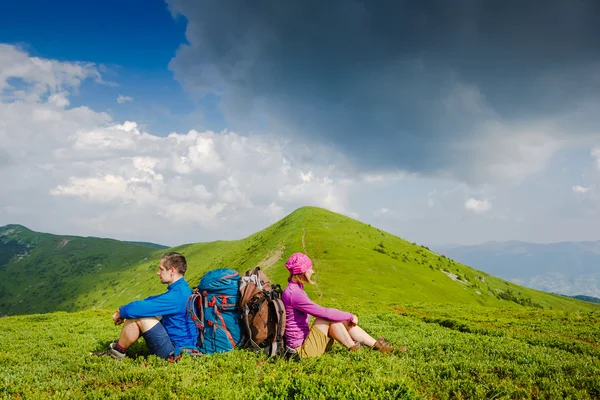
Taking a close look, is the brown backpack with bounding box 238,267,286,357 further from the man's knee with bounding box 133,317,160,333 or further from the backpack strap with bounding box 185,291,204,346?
the man's knee with bounding box 133,317,160,333

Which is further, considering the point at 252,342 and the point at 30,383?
the point at 252,342

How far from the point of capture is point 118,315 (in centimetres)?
950

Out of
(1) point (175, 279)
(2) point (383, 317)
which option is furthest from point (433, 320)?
(1) point (175, 279)

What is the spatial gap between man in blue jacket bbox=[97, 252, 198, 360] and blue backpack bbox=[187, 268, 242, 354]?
0.96 feet

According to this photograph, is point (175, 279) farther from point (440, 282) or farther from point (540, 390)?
point (440, 282)

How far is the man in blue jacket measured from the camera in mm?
9297

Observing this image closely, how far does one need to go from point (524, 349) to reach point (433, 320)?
469 inches

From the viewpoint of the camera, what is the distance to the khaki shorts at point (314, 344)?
32.2 feet

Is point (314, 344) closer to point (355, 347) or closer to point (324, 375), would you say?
point (355, 347)

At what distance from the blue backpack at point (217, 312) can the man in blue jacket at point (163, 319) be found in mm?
293

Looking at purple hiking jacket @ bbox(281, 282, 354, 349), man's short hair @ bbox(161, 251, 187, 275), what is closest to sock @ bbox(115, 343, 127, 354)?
man's short hair @ bbox(161, 251, 187, 275)

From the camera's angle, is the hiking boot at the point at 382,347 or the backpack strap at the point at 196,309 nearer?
the backpack strap at the point at 196,309

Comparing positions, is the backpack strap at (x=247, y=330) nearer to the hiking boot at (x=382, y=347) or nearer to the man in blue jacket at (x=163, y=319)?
the man in blue jacket at (x=163, y=319)

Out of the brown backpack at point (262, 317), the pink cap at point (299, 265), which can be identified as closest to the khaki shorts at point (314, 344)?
the brown backpack at point (262, 317)
